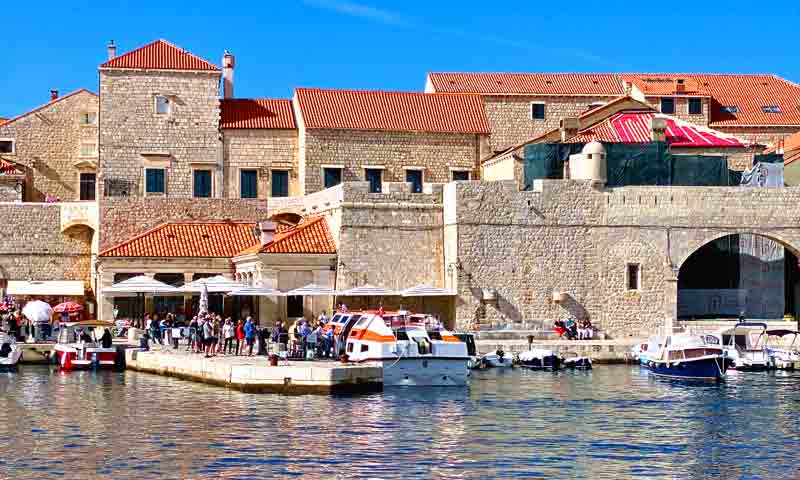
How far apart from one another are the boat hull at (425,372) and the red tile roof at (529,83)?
978 inches

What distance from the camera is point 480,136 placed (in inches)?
2196

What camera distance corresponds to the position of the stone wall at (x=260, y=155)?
178 ft

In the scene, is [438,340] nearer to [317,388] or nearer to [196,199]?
[317,388]

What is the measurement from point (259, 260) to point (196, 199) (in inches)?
314

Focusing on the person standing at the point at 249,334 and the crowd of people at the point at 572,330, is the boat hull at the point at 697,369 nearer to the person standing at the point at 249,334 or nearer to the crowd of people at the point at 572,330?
the crowd of people at the point at 572,330

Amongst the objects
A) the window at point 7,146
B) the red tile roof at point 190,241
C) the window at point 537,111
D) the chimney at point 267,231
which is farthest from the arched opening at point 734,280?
the window at point 7,146

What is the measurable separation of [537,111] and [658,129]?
9675mm

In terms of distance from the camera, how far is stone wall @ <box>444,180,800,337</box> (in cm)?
4506

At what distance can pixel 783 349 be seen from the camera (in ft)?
141

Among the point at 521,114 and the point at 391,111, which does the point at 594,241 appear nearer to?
the point at 391,111

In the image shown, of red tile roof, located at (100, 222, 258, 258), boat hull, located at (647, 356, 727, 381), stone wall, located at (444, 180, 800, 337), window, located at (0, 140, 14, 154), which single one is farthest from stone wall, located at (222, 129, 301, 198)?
boat hull, located at (647, 356, 727, 381)

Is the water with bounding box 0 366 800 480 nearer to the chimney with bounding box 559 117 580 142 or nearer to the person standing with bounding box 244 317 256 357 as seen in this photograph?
the person standing with bounding box 244 317 256 357

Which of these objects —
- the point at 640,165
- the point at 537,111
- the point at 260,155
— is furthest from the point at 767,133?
the point at 260,155

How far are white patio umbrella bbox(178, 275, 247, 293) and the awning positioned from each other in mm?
8201
